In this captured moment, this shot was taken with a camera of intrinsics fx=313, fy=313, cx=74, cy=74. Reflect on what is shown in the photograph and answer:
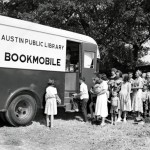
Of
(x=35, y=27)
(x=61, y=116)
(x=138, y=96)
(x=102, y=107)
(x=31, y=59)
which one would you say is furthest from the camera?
(x=61, y=116)

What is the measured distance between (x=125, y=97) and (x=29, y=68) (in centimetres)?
337

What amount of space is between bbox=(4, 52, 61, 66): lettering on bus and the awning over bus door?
1383mm

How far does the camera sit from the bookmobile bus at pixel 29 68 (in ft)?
29.3

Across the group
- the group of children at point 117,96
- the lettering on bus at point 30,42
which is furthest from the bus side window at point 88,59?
the lettering on bus at point 30,42

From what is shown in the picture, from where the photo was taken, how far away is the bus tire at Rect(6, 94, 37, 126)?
9094 millimetres

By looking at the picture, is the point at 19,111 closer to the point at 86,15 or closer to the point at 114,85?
the point at 114,85

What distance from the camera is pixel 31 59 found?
9539 millimetres

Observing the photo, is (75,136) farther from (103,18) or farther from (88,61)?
(103,18)

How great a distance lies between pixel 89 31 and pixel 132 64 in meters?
4.68

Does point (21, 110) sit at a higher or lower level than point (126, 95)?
lower

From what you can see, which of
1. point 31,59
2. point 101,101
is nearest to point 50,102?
point 31,59

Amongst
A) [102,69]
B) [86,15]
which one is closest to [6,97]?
[86,15]

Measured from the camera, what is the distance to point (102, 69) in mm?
21094

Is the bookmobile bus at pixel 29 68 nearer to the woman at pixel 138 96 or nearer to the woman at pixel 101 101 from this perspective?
the woman at pixel 101 101
